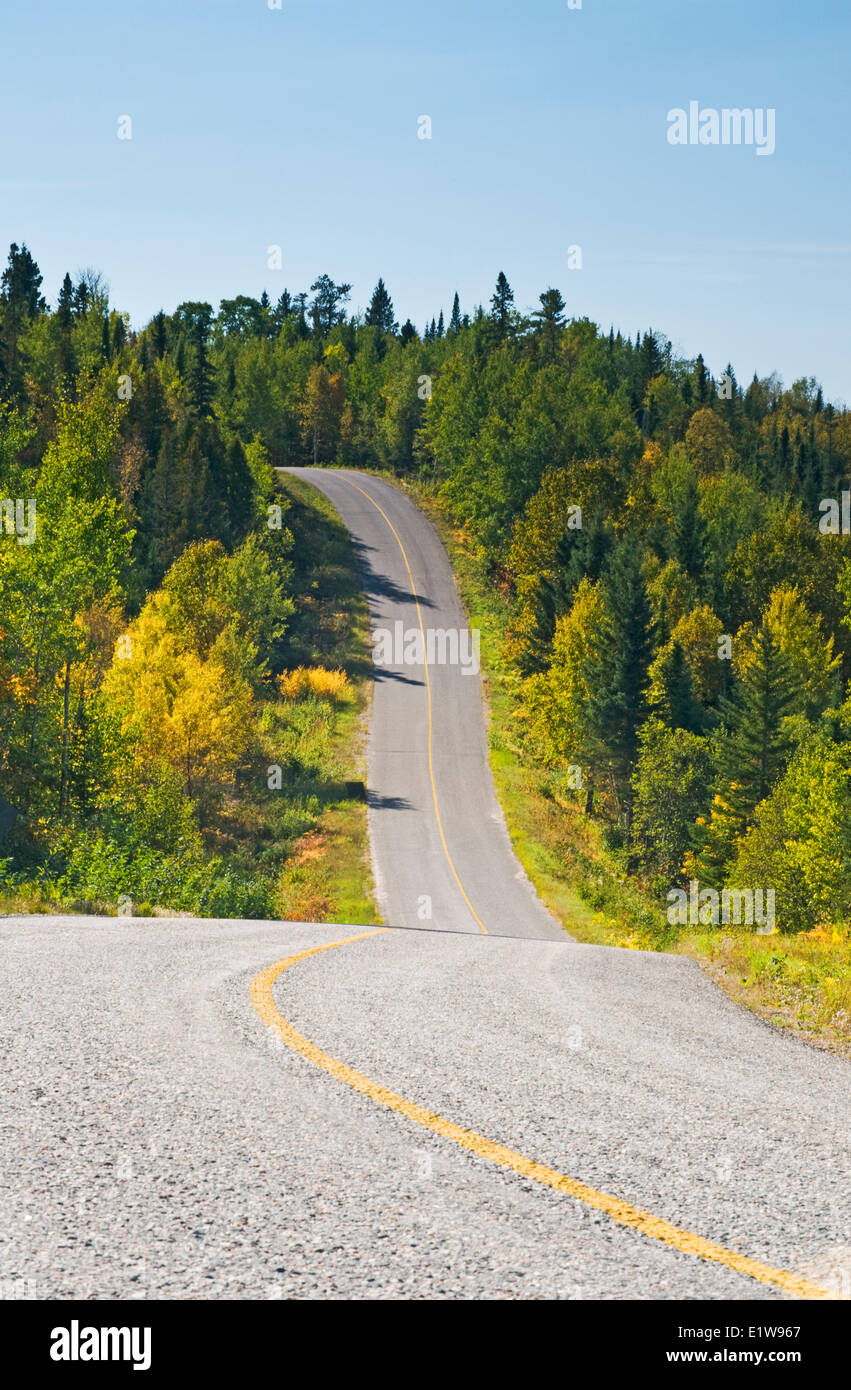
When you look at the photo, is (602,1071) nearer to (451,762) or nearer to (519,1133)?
(519,1133)

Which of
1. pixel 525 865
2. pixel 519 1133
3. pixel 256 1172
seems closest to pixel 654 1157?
pixel 519 1133

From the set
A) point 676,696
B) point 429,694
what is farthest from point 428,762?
point 676,696

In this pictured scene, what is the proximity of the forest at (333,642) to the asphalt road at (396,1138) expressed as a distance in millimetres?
11156

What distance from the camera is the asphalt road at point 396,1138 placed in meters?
3.97

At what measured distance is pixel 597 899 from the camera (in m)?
42.6

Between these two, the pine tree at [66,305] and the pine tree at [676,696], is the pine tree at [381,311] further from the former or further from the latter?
the pine tree at [676,696]

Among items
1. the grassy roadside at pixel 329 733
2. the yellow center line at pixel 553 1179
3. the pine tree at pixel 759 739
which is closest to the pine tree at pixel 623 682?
the pine tree at pixel 759 739

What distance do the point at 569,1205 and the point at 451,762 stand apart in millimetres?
51780

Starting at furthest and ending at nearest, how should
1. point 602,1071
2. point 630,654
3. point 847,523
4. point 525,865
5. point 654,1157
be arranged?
point 847,523, point 630,654, point 525,865, point 602,1071, point 654,1157

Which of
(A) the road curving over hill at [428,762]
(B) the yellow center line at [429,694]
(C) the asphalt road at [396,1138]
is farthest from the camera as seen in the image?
(B) the yellow center line at [429,694]

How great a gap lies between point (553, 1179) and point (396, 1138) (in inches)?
33.5

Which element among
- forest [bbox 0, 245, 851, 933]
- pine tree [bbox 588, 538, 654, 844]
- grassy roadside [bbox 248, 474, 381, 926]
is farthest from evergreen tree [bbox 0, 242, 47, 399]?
pine tree [bbox 588, 538, 654, 844]

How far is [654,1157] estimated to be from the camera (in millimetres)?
5191

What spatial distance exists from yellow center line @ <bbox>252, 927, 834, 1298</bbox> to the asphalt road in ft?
0.05
